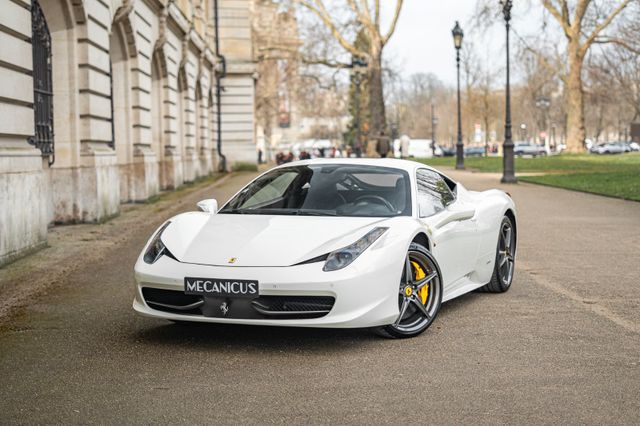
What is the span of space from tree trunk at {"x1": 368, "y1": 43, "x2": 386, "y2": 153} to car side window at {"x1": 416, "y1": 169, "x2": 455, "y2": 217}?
4262cm

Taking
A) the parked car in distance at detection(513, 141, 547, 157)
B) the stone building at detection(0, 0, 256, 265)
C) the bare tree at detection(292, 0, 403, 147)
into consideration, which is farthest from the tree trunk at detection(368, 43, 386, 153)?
the parked car in distance at detection(513, 141, 547, 157)

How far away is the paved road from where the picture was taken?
4.68 m

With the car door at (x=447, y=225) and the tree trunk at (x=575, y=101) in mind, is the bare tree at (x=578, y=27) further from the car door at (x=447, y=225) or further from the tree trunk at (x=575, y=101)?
the car door at (x=447, y=225)

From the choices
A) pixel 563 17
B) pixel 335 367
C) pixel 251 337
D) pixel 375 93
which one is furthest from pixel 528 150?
pixel 335 367

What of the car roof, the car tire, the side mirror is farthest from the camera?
the car tire

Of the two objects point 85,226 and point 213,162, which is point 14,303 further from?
point 213,162

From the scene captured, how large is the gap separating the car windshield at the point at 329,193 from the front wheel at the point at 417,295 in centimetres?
43

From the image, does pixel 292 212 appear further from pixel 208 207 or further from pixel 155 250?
pixel 155 250

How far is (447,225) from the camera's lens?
734 cm

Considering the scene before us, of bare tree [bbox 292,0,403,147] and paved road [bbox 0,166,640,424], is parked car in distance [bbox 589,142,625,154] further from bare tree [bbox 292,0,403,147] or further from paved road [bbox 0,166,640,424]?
paved road [bbox 0,166,640,424]

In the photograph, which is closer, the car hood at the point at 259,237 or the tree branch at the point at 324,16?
the car hood at the point at 259,237

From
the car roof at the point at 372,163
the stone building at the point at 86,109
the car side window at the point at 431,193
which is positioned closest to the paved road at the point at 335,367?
the car side window at the point at 431,193

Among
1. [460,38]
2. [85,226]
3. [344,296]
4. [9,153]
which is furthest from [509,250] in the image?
[460,38]

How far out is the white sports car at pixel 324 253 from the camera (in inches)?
235
